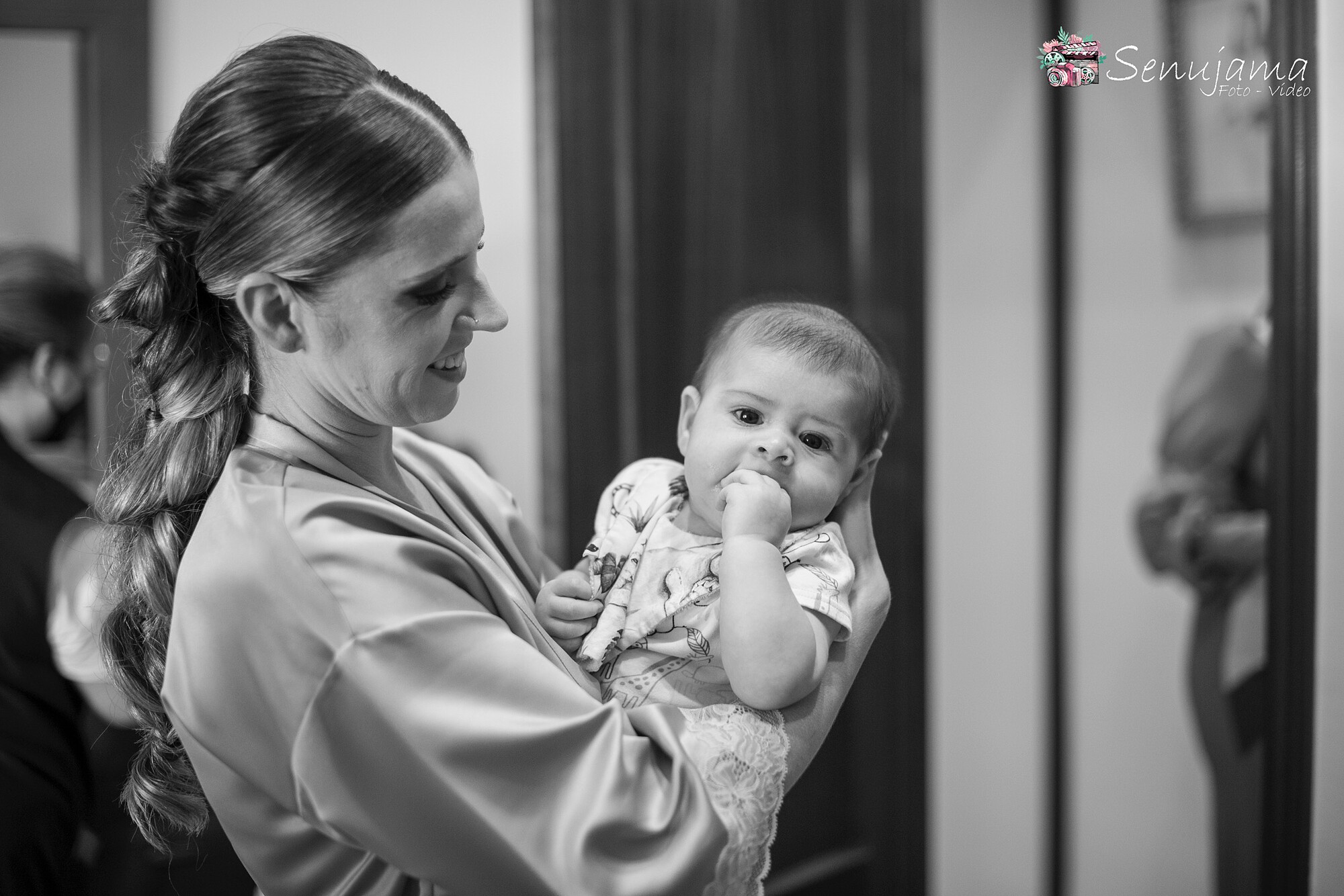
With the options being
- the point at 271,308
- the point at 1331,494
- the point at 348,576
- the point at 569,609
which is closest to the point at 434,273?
the point at 271,308

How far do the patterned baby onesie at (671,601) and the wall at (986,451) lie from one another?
5.75 feet

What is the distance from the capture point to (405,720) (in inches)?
33.2

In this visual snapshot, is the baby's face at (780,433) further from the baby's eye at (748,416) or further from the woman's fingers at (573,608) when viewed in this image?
the woman's fingers at (573,608)

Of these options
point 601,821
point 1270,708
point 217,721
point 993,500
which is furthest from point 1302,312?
point 217,721

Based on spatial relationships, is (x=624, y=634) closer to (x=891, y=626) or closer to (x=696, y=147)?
(x=696, y=147)

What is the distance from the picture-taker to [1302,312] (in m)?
1.77

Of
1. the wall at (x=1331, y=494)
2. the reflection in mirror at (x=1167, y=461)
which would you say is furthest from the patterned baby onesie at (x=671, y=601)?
the reflection in mirror at (x=1167, y=461)

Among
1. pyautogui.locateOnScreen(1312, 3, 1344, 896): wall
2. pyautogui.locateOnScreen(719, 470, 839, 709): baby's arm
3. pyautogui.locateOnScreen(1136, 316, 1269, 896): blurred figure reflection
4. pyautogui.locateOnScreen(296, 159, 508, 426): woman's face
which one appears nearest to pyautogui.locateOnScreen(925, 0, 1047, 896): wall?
pyautogui.locateOnScreen(1136, 316, 1269, 896): blurred figure reflection

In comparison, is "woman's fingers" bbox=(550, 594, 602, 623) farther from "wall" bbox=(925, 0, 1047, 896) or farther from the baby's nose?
"wall" bbox=(925, 0, 1047, 896)

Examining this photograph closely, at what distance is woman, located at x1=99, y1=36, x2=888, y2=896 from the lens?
850 millimetres

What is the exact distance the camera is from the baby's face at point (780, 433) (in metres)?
1.08

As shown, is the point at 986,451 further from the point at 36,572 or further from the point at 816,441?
the point at 36,572

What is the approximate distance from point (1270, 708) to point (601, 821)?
1.48 metres

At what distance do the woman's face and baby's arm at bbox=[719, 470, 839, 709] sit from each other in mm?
295
